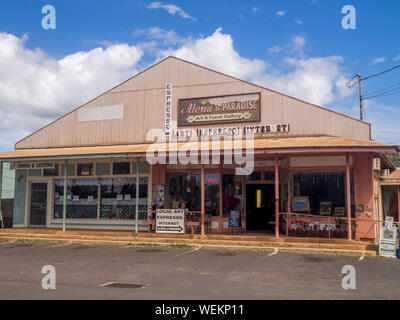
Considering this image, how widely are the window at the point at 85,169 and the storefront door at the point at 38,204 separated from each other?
2155mm

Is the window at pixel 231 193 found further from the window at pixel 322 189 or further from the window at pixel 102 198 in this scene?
the window at pixel 102 198

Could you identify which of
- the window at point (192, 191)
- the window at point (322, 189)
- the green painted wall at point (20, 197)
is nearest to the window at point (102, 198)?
the window at point (192, 191)

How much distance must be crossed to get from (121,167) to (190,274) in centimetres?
976

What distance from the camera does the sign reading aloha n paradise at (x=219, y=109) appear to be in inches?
701

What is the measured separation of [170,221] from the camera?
16344 millimetres

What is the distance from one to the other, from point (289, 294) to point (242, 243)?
7.01 meters

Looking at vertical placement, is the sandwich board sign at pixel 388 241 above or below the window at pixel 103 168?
below

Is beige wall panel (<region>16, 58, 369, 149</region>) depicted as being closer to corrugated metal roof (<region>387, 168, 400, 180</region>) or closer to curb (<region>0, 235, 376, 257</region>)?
curb (<region>0, 235, 376, 257</region>)

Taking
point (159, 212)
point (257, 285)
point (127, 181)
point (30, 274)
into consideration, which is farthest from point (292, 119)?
point (30, 274)

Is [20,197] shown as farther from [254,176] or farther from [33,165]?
[254,176]

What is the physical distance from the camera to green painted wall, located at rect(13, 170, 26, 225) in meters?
20.6

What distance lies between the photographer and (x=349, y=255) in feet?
43.4

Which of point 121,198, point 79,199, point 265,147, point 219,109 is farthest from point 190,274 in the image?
point 79,199

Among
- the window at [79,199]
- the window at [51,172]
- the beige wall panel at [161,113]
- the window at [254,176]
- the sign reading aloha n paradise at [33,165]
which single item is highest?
the beige wall panel at [161,113]
